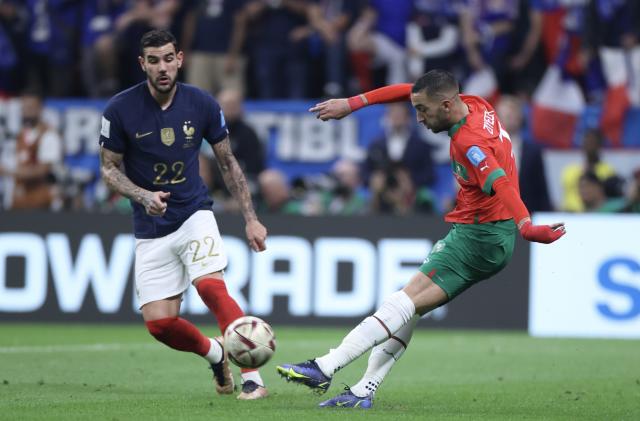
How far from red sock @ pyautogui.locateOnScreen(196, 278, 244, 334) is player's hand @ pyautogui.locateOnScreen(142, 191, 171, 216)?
0.69 m

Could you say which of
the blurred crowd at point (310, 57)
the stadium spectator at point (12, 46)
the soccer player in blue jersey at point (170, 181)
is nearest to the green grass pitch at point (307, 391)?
the soccer player in blue jersey at point (170, 181)

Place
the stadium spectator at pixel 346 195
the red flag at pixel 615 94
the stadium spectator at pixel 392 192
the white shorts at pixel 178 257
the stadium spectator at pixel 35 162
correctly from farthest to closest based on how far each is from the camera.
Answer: the red flag at pixel 615 94, the stadium spectator at pixel 35 162, the stadium spectator at pixel 346 195, the stadium spectator at pixel 392 192, the white shorts at pixel 178 257

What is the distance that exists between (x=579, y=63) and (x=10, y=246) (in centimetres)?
872

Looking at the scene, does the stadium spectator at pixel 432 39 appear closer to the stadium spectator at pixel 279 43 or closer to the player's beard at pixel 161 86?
the stadium spectator at pixel 279 43

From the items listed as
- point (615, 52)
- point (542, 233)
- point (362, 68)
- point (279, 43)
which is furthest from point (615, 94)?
point (542, 233)

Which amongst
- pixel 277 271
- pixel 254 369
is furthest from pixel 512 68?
pixel 254 369

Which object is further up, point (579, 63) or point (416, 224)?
point (579, 63)

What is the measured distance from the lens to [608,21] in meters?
19.3

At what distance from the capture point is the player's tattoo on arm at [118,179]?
360 inches

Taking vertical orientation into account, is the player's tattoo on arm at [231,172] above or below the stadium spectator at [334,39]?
below

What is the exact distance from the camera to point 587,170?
17297 mm

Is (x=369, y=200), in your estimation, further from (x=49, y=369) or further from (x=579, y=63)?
(x=49, y=369)

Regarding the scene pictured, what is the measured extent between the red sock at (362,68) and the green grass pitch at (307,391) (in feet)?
16.0

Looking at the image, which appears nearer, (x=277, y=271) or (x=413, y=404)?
(x=413, y=404)
